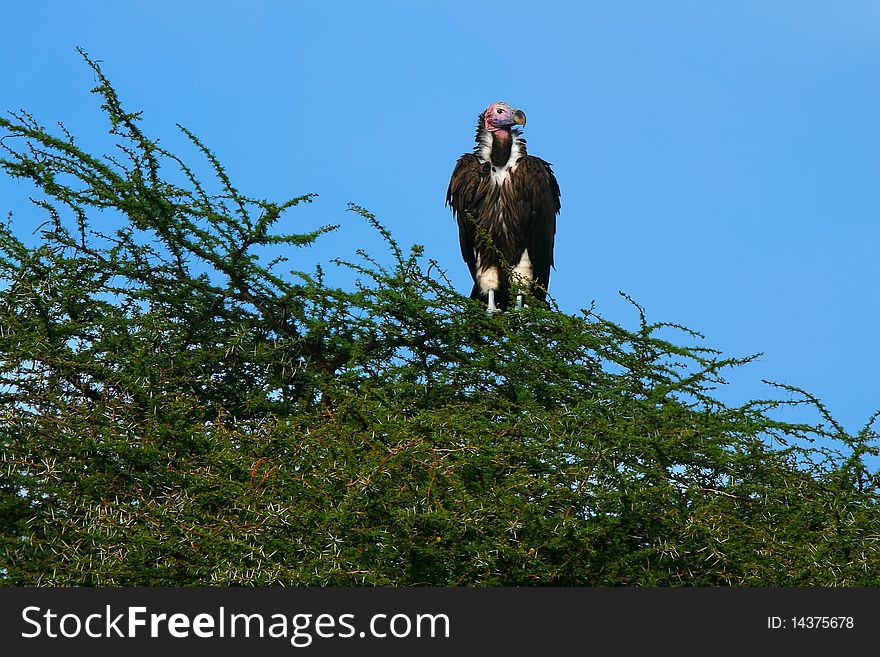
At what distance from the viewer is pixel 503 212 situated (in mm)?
7688

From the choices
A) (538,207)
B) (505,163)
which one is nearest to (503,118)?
(505,163)

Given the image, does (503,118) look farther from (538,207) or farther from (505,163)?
(538,207)

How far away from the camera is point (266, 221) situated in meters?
5.18

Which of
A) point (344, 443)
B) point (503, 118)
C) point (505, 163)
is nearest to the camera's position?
point (344, 443)

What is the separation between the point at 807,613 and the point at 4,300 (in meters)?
3.81

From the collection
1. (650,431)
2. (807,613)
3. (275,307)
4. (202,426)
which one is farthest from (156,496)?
(807,613)

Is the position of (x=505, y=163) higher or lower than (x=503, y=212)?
higher

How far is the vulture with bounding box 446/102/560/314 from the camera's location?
7.67 metres

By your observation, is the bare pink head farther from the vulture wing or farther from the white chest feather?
the vulture wing

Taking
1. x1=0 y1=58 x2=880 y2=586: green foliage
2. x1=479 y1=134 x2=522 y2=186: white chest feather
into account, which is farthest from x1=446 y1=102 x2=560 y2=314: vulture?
x1=0 y1=58 x2=880 y2=586: green foliage

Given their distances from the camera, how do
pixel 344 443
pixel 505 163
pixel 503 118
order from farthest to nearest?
pixel 503 118 → pixel 505 163 → pixel 344 443

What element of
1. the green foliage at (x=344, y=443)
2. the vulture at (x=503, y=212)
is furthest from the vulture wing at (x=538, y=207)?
the green foliage at (x=344, y=443)

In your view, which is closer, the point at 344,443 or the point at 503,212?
the point at 344,443

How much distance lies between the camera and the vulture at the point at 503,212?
25.2 ft
